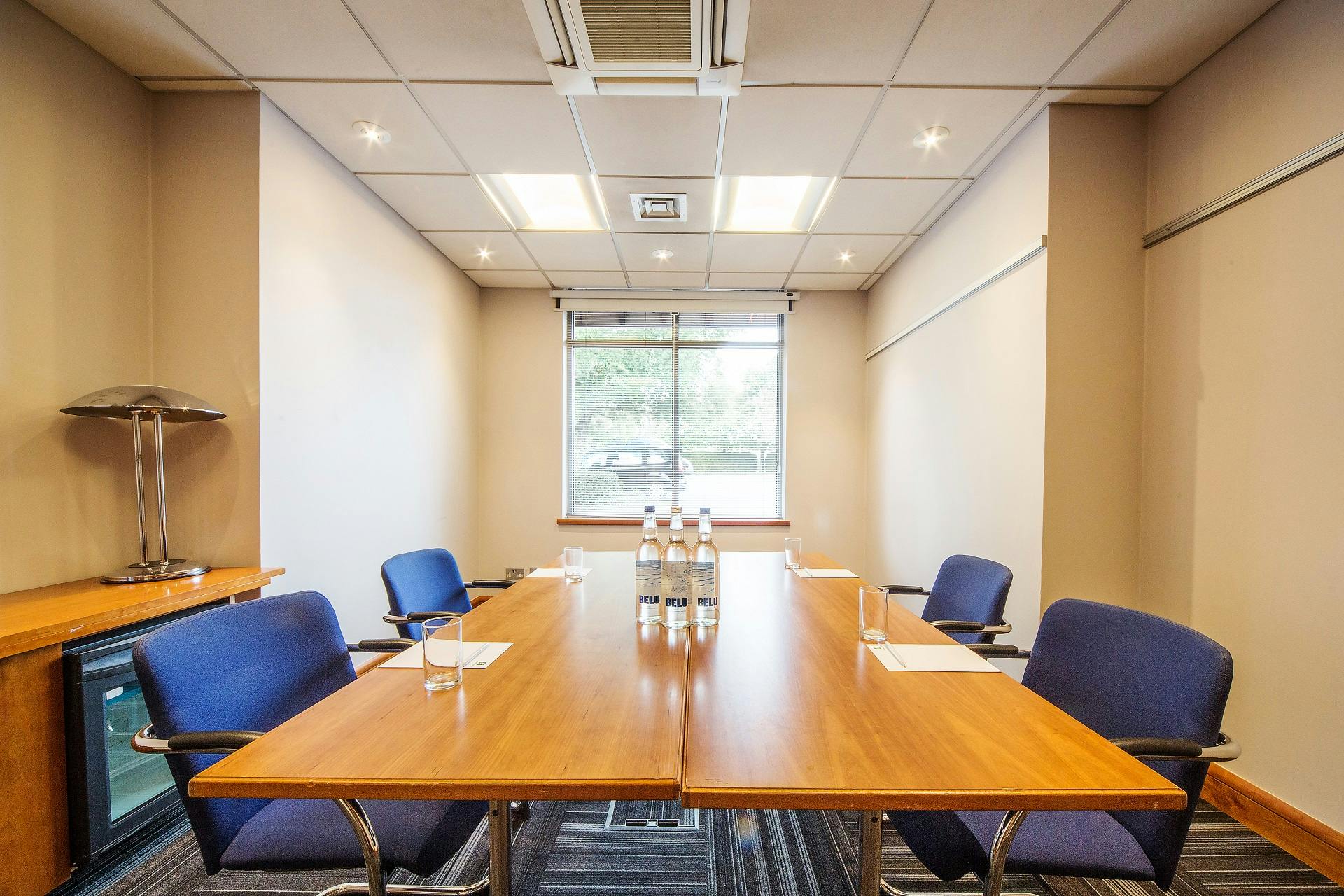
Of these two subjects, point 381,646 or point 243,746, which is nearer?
Result: point 243,746

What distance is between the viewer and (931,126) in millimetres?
2594

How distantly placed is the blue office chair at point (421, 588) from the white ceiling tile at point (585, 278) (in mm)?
2789

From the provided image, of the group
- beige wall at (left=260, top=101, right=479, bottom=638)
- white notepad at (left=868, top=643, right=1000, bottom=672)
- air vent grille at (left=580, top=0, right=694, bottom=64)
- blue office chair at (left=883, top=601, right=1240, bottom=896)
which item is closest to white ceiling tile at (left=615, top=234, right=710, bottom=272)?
beige wall at (left=260, top=101, right=479, bottom=638)

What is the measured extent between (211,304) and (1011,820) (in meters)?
3.12

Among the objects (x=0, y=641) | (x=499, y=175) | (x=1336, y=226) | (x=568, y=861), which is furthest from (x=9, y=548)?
(x=1336, y=226)

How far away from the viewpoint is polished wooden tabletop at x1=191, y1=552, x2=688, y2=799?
32.2 inches

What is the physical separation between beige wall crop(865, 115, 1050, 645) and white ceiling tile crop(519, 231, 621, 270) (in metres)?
2.14

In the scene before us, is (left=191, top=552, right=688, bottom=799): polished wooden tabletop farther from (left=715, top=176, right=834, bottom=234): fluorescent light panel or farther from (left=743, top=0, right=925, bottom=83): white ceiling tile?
(left=715, top=176, right=834, bottom=234): fluorescent light panel

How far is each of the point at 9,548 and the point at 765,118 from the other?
125 inches

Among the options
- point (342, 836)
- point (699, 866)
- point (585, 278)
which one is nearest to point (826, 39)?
point (342, 836)

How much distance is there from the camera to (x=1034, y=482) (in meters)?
2.55

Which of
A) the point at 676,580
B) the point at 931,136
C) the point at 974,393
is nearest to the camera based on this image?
the point at 676,580

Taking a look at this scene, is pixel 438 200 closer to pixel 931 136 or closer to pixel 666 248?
pixel 666 248

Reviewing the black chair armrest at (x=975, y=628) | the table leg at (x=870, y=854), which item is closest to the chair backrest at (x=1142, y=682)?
the black chair armrest at (x=975, y=628)
